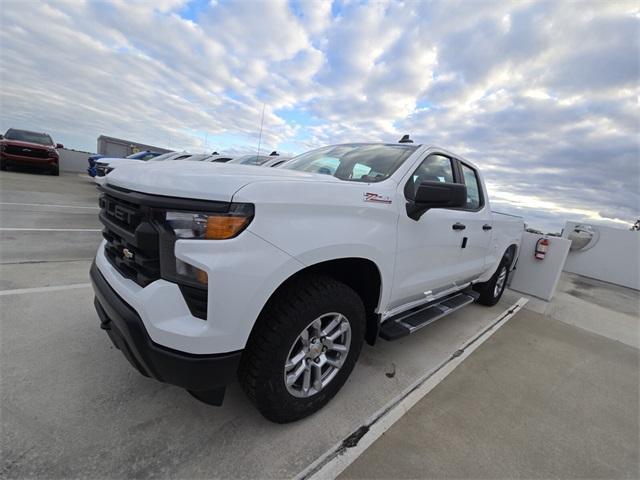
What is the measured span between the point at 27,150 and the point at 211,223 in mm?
16540

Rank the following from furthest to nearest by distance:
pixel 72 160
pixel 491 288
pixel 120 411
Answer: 1. pixel 72 160
2. pixel 491 288
3. pixel 120 411

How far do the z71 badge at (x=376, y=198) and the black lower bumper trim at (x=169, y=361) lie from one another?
1154 mm

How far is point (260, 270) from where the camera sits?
4.95ft

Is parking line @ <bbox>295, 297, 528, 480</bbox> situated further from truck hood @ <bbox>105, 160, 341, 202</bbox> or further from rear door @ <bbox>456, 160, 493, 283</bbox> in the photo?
truck hood @ <bbox>105, 160, 341, 202</bbox>

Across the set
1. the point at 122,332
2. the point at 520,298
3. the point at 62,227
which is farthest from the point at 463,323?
the point at 62,227

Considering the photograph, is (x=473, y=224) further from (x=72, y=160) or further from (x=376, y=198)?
(x=72, y=160)

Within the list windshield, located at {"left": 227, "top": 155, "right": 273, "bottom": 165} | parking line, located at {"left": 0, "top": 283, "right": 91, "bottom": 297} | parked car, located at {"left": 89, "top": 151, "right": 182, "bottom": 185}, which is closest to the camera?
parking line, located at {"left": 0, "top": 283, "right": 91, "bottom": 297}

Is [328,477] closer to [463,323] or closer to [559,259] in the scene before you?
[463,323]

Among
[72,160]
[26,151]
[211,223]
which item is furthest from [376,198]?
[72,160]

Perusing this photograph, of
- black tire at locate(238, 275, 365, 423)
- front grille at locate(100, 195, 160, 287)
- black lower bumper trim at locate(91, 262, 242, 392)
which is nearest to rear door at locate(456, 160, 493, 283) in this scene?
black tire at locate(238, 275, 365, 423)

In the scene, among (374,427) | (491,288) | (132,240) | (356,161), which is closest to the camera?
(132,240)

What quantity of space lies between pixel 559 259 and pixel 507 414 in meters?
4.59

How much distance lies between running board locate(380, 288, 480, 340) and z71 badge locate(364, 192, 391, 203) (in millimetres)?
992

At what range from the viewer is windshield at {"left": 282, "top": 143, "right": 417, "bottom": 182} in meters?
2.51
